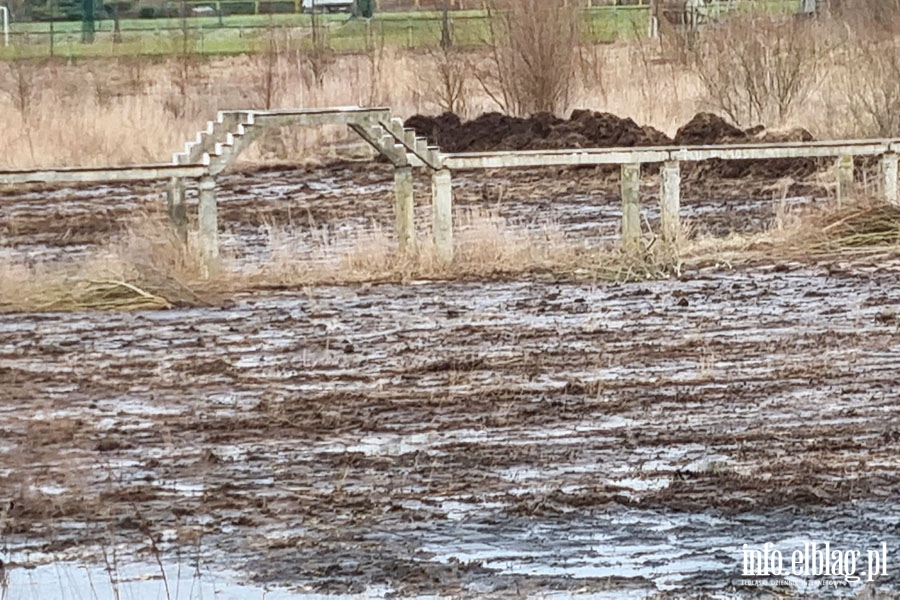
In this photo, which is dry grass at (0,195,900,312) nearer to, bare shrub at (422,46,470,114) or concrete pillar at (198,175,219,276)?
concrete pillar at (198,175,219,276)

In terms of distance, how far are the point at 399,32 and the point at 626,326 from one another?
3990 cm

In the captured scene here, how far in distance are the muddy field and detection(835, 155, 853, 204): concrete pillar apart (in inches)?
71.8

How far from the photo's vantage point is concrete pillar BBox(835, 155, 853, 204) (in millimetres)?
18906

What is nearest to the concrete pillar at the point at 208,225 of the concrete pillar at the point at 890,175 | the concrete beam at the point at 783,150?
the concrete beam at the point at 783,150

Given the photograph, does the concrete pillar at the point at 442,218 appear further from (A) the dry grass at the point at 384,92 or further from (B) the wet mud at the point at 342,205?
(A) the dry grass at the point at 384,92

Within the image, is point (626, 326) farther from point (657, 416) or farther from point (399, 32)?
point (399, 32)

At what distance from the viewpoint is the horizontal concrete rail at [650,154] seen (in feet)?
57.3

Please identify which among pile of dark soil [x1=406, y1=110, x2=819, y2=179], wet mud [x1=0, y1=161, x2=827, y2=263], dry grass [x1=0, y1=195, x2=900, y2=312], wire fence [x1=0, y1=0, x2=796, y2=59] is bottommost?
wet mud [x1=0, y1=161, x2=827, y2=263]

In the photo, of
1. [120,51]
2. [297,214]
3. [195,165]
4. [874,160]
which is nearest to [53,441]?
[195,165]

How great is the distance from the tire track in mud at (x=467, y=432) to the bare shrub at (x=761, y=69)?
1338 cm

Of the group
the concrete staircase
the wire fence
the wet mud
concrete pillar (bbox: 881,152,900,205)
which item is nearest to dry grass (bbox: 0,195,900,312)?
concrete pillar (bbox: 881,152,900,205)

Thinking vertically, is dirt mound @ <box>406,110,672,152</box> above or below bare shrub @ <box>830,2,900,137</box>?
below

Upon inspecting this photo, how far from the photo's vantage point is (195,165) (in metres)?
16.7

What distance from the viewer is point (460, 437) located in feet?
33.7
